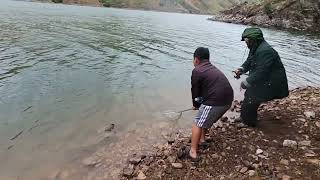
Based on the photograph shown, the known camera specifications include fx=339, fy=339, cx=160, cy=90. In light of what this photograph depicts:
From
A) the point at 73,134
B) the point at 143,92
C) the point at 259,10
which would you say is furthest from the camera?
the point at 259,10

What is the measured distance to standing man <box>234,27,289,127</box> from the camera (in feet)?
33.7

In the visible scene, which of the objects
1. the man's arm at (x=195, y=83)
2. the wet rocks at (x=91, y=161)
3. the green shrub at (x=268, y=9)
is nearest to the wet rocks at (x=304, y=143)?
the man's arm at (x=195, y=83)

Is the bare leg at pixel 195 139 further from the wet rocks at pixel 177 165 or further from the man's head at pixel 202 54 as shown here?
the man's head at pixel 202 54

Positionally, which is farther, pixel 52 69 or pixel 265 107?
pixel 52 69

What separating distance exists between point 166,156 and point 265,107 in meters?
6.21

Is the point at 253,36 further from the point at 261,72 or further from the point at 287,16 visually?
the point at 287,16

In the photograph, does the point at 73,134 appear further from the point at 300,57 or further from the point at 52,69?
the point at 300,57

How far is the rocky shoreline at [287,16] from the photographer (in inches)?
3349

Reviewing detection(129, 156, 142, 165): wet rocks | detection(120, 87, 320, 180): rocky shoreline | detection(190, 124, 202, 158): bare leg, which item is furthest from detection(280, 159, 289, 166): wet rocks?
detection(129, 156, 142, 165): wet rocks

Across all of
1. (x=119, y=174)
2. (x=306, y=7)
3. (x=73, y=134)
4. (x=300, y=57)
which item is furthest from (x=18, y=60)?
(x=306, y=7)

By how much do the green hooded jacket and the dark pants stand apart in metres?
0.19

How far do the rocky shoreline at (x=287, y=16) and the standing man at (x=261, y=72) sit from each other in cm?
7637

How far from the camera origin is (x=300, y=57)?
3250cm

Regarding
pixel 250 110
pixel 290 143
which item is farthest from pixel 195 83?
pixel 290 143
